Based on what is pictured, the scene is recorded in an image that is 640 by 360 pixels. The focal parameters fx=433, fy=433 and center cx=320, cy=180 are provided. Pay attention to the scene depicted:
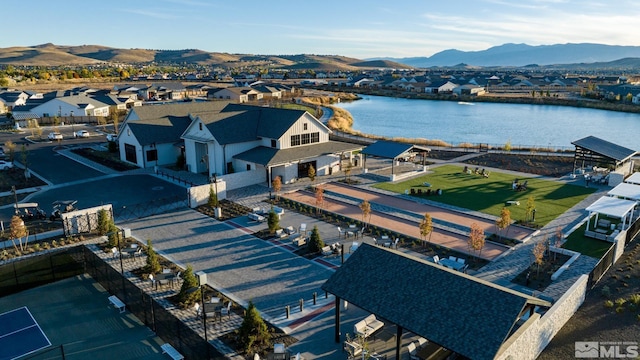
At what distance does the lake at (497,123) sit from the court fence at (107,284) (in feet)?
209

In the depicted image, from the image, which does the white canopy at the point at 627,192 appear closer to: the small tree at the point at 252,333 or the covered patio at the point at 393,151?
the covered patio at the point at 393,151

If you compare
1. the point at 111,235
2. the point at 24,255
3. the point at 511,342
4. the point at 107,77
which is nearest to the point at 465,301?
the point at 511,342

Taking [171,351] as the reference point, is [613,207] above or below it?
above

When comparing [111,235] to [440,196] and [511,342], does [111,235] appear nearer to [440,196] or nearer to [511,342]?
[511,342]

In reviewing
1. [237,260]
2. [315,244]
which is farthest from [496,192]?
[237,260]

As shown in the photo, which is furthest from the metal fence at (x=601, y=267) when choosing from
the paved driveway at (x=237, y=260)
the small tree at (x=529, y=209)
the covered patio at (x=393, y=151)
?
the covered patio at (x=393, y=151)

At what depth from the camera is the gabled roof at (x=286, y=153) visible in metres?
40.8

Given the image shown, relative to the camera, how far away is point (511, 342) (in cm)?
1449

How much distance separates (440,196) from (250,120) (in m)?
21.6

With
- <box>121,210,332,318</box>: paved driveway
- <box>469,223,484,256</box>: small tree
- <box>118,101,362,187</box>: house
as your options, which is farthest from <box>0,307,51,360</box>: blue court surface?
<box>469,223,484,256</box>: small tree

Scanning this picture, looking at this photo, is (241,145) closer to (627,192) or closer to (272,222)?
(272,222)

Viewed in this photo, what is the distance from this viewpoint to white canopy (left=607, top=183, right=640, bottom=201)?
31.8 meters

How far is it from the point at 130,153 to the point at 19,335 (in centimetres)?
3387

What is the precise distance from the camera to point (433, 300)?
15.1 metres
